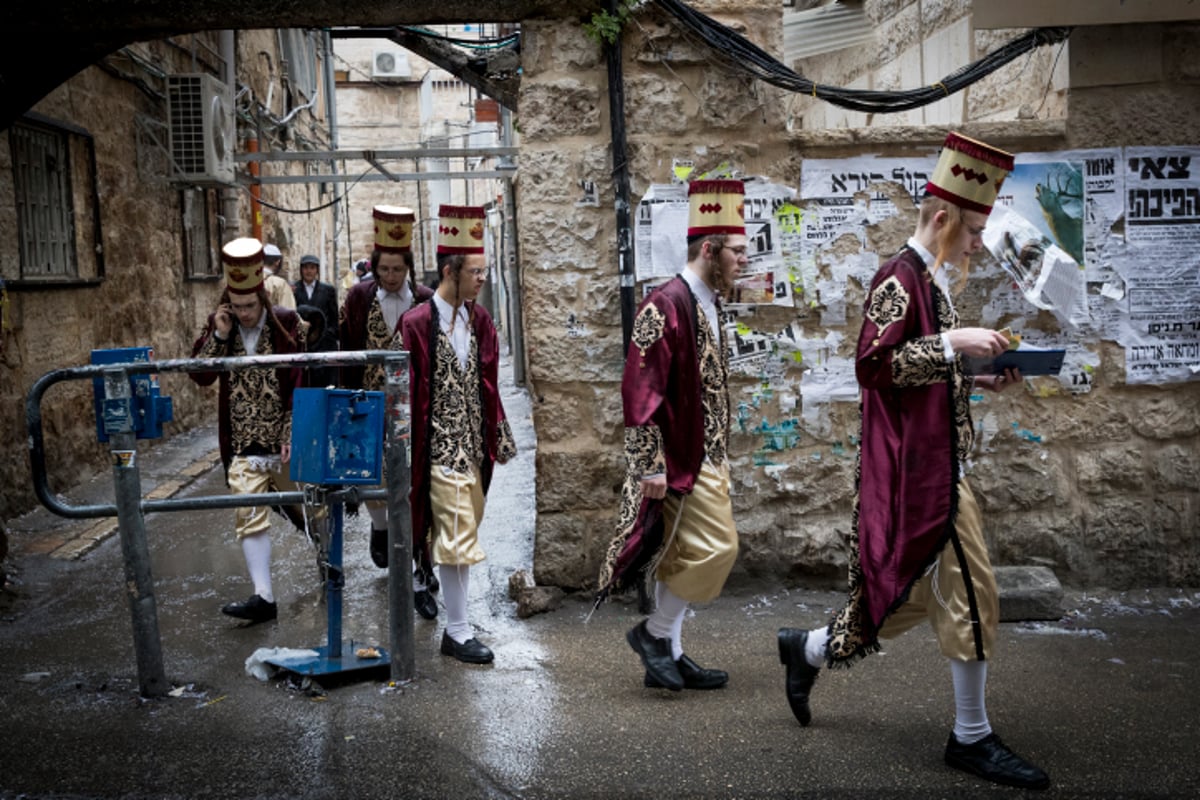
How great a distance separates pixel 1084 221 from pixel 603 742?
11.6 feet

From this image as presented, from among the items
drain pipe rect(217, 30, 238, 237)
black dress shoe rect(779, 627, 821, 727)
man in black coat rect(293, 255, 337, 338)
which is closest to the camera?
black dress shoe rect(779, 627, 821, 727)

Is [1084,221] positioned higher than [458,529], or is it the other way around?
[1084,221]

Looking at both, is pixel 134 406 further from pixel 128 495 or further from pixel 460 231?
pixel 460 231

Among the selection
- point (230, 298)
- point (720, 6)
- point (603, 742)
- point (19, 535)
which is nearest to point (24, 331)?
point (19, 535)

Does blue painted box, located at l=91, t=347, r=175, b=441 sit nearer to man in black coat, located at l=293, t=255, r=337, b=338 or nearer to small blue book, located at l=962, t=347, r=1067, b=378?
small blue book, located at l=962, t=347, r=1067, b=378

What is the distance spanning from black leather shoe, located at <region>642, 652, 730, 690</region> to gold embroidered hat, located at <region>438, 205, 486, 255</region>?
1.93m

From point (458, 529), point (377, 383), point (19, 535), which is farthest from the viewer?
point (19, 535)

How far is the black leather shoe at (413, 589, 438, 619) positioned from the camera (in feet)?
19.1

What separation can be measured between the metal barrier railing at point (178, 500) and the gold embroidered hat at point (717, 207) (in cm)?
123

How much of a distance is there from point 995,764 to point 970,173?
1797 mm

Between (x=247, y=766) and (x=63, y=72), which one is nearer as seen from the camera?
(x=247, y=766)

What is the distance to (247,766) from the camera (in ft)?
13.0

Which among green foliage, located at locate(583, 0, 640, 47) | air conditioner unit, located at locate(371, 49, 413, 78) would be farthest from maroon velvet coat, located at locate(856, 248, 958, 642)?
air conditioner unit, located at locate(371, 49, 413, 78)

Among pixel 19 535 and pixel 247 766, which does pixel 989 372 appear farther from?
pixel 19 535
